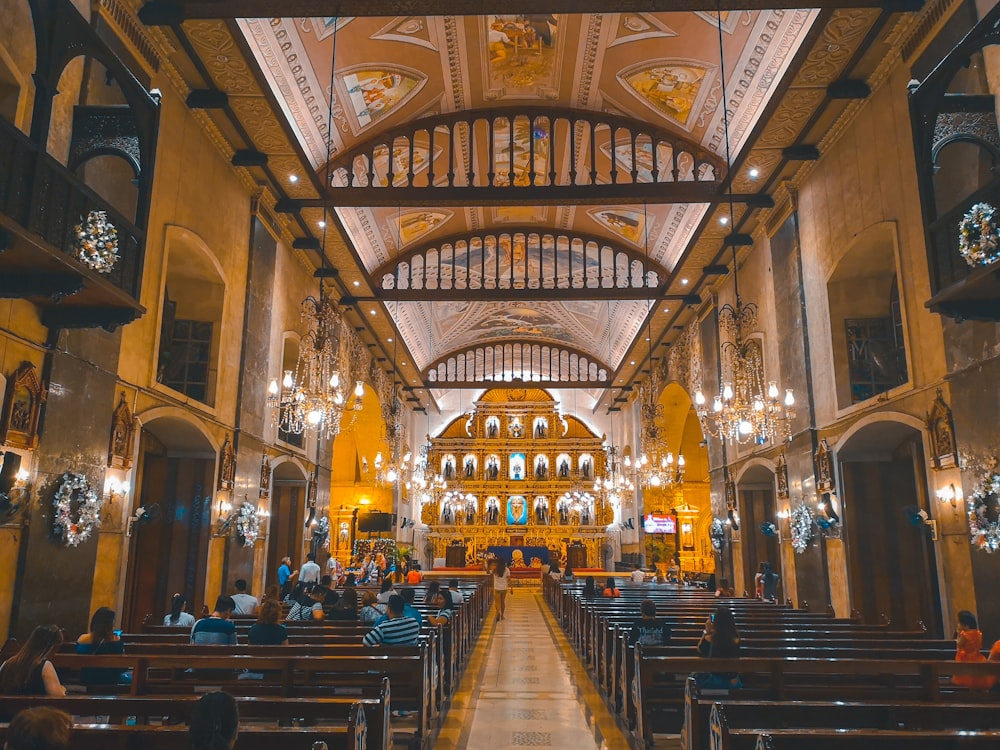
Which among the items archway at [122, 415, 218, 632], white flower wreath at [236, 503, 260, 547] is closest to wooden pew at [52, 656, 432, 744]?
archway at [122, 415, 218, 632]

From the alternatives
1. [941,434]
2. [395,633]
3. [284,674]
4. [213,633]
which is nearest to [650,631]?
[395,633]

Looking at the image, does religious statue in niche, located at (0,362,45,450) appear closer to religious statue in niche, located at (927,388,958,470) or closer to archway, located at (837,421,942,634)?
religious statue in niche, located at (927,388,958,470)

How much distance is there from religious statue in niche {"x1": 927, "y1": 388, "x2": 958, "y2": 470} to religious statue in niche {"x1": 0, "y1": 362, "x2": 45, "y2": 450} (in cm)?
1012

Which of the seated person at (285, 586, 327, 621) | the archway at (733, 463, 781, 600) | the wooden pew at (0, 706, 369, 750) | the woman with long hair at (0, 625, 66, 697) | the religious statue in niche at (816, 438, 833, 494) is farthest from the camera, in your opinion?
the archway at (733, 463, 781, 600)

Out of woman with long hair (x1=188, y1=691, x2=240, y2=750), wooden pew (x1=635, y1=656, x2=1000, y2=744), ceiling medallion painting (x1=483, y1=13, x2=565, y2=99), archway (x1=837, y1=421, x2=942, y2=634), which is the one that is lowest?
wooden pew (x1=635, y1=656, x2=1000, y2=744)

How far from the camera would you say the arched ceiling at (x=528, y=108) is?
34.6 ft

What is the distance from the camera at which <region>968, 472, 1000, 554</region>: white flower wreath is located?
24.7 ft

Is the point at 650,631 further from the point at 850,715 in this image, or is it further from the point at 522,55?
the point at 522,55

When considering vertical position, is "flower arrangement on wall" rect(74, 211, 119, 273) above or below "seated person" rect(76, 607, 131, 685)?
above

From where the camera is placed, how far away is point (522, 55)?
1350cm

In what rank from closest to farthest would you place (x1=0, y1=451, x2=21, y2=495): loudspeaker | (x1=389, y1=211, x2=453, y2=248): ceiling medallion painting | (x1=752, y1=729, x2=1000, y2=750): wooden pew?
(x1=752, y1=729, x2=1000, y2=750): wooden pew → (x1=0, y1=451, x2=21, y2=495): loudspeaker → (x1=389, y1=211, x2=453, y2=248): ceiling medallion painting

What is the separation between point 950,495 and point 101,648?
30.1 ft

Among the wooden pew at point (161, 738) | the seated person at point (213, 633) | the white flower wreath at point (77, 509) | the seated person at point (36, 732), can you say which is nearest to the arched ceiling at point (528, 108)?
the white flower wreath at point (77, 509)

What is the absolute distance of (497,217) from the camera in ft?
66.5
